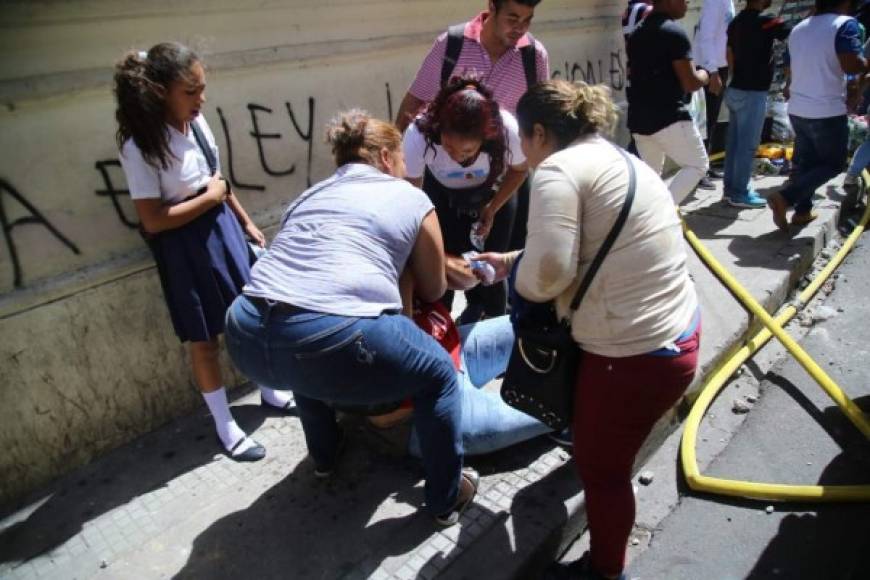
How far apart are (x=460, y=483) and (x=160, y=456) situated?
1471 millimetres

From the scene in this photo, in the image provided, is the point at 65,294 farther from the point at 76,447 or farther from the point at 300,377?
the point at 300,377

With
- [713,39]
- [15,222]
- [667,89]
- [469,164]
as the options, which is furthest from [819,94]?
[15,222]

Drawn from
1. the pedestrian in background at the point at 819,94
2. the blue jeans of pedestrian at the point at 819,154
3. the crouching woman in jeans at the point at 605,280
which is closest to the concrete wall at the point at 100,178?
the crouching woman in jeans at the point at 605,280

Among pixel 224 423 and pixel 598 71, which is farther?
pixel 598 71

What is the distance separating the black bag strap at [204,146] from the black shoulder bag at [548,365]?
1526mm

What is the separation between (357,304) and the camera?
1981 mm

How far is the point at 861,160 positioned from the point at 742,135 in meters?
1.10

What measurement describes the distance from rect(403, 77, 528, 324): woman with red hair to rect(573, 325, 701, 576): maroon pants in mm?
1241

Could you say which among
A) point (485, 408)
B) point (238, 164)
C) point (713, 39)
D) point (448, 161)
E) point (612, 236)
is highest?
point (713, 39)

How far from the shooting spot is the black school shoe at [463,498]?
235cm

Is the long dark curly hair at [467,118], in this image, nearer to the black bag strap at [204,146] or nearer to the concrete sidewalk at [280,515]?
the black bag strap at [204,146]

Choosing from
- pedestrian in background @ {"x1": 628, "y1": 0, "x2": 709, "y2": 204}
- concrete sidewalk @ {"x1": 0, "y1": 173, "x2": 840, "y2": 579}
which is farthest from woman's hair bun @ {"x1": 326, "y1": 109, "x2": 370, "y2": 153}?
pedestrian in background @ {"x1": 628, "y1": 0, "x2": 709, "y2": 204}

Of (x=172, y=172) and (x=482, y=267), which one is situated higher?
(x=172, y=172)

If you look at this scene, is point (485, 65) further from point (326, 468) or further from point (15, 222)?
point (15, 222)
